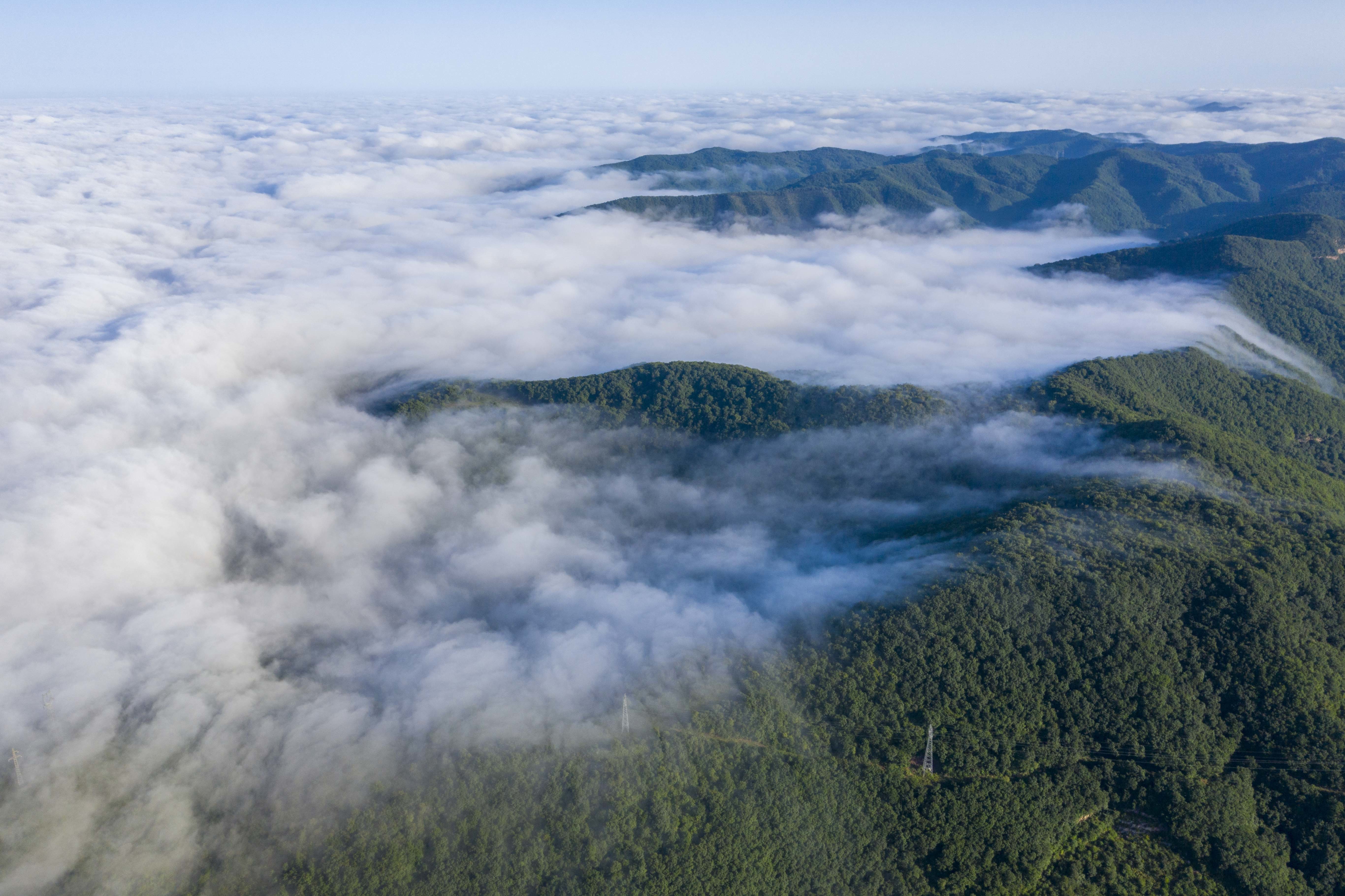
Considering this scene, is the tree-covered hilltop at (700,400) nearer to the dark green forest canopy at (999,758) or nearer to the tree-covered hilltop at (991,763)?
the dark green forest canopy at (999,758)

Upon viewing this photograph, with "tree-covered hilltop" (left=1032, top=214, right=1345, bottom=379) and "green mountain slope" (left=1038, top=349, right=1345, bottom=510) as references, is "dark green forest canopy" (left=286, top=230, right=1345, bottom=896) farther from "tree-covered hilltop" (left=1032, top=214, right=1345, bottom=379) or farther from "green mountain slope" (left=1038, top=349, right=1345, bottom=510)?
"tree-covered hilltop" (left=1032, top=214, right=1345, bottom=379)

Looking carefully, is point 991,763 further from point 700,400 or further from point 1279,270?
point 1279,270

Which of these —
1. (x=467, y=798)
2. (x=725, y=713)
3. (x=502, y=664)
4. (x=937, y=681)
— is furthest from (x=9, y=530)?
(x=937, y=681)

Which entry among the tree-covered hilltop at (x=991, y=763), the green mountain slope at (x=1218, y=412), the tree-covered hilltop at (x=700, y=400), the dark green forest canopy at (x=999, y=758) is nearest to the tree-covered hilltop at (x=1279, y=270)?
the green mountain slope at (x=1218, y=412)

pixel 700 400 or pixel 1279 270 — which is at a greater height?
pixel 1279 270

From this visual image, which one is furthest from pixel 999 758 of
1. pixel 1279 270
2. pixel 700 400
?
pixel 1279 270

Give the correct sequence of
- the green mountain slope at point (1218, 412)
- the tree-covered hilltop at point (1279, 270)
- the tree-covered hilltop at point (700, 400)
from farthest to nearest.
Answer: the tree-covered hilltop at point (1279, 270) → the tree-covered hilltop at point (700, 400) → the green mountain slope at point (1218, 412)
